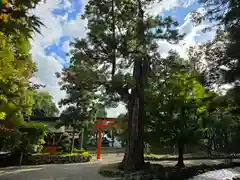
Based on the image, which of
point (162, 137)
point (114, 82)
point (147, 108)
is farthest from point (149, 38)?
point (162, 137)

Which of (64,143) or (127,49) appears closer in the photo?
(127,49)

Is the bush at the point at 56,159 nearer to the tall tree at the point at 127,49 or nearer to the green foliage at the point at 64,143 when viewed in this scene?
the green foliage at the point at 64,143

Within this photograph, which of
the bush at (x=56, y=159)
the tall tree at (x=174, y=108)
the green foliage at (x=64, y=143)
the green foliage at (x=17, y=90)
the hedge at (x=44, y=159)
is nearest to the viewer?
the green foliage at (x=17, y=90)

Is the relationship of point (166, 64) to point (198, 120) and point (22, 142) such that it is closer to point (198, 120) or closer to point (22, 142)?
point (198, 120)

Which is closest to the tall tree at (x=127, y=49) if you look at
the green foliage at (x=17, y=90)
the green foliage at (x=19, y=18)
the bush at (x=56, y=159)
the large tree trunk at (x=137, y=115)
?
the large tree trunk at (x=137, y=115)

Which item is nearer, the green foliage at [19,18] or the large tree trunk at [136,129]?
the green foliage at [19,18]

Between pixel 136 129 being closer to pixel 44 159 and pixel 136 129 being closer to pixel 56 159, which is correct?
pixel 56 159

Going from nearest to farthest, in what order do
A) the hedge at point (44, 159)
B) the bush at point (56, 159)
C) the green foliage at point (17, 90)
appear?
the green foliage at point (17, 90), the hedge at point (44, 159), the bush at point (56, 159)

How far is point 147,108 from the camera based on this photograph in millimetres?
10234

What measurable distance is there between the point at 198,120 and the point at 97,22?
630 centimetres

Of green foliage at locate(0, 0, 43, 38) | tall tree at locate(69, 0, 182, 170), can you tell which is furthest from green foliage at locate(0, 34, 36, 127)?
green foliage at locate(0, 0, 43, 38)

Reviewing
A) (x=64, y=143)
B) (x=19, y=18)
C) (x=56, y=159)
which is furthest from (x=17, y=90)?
(x=64, y=143)

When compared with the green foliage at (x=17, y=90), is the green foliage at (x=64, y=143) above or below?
below

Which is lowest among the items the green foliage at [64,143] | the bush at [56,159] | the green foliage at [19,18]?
the bush at [56,159]
